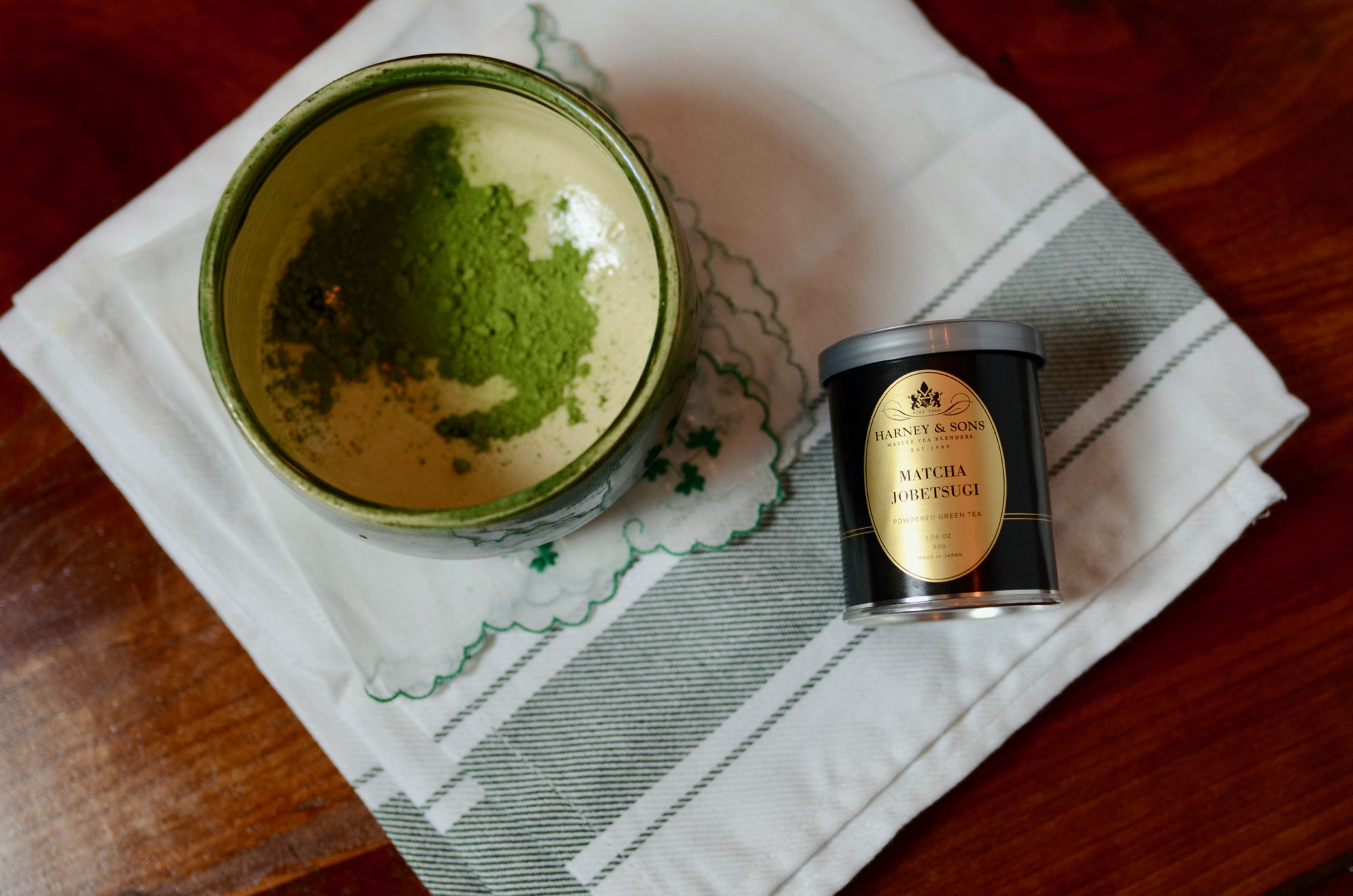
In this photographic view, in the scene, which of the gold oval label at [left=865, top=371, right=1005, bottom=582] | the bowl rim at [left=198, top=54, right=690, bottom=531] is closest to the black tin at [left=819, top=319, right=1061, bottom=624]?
the gold oval label at [left=865, top=371, right=1005, bottom=582]

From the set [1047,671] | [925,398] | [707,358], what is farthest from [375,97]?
[1047,671]

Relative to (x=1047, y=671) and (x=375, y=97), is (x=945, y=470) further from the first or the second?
(x=375, y=97)

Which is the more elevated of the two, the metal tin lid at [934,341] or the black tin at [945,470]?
the metal tin lid at [934,341]

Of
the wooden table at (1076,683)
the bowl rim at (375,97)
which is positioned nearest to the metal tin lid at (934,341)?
the bowl rim at (375,97)

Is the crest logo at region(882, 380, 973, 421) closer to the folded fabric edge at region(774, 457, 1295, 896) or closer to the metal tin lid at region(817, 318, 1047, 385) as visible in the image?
the metal tin lid at region(817, 318, 1047, 385)

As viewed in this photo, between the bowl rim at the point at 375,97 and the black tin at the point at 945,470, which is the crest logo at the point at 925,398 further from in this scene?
the bowl rim at the point at 375,97

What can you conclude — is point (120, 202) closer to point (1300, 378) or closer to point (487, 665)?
point (487, 665)

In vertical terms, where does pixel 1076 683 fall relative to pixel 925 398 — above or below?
below
